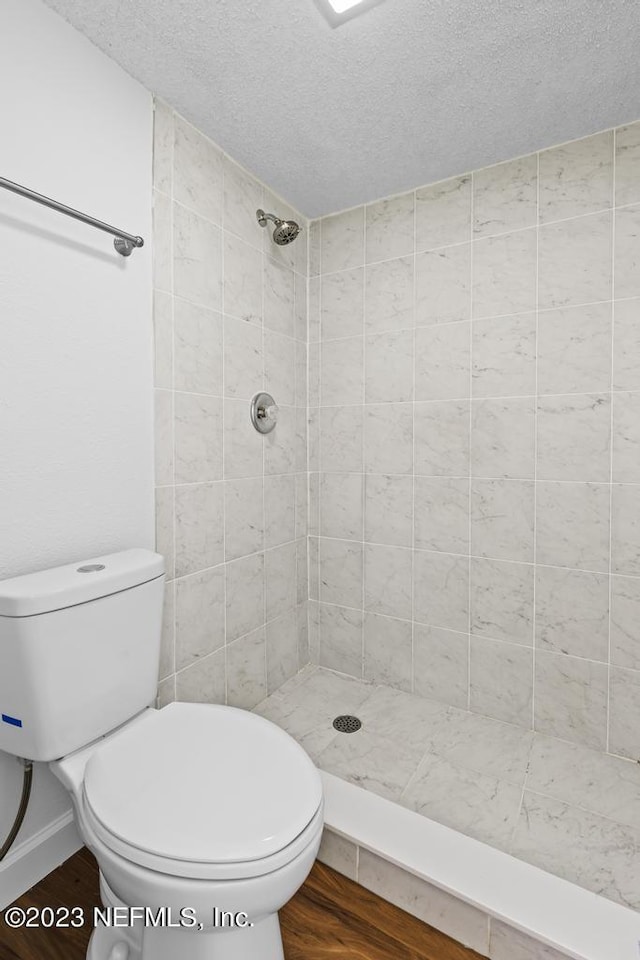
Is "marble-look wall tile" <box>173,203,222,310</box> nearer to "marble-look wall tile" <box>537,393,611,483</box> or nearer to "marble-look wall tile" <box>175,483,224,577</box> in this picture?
"marble-look wall tile" <box>175,483,224,577</box>

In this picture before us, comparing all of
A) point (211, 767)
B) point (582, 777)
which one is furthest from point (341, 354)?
point (582, 777)

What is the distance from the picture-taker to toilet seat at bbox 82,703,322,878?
78 centimetres

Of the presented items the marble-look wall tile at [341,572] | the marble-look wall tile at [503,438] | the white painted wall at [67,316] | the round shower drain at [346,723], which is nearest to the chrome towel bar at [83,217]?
the white painted wall at [67,316]

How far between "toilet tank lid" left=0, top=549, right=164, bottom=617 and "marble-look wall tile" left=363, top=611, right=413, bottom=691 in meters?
1.11

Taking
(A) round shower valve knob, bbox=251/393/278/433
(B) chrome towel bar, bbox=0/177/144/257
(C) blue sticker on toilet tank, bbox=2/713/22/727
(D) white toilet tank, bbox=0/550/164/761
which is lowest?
(C) blue sticker on toilet tank, bbox=2/713/22/727

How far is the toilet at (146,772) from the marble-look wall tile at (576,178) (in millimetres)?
1744

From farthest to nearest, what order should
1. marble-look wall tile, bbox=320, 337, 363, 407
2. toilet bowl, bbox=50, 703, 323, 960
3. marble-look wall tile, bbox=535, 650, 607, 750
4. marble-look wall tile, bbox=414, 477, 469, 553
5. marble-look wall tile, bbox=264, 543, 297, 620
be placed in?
1. marble-look wall tile, bbox=320, 337, 363, 407
2. marble-look wall tile, bbox=264, 543, 297, 620
3. marble-look wall tile, bbox=414, 477, 469, 553
4. marble-look wall tile, bbox=535, 650, 607, 750
5. toilet bowl, bbox=50, 703, 323, 960

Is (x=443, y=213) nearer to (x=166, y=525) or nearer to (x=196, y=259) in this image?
(x=196, y=259)

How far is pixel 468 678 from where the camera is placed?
6.00 ft

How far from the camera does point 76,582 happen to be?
103 centimetres

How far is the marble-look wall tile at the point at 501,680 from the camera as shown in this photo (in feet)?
5.66

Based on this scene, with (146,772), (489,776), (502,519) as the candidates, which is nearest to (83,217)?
(146,772)

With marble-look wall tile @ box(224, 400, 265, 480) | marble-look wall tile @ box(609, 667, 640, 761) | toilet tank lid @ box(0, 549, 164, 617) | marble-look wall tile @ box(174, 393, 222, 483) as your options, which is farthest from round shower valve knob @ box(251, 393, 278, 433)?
marble-look wall tile @ box(609, 667, 640, 761)

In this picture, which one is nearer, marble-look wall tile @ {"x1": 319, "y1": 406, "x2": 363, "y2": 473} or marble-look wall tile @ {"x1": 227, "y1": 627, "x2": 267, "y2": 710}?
marble-look wall tile @ {"x1": 227, "y1": 627, "x2": 267, "y2": 710}
